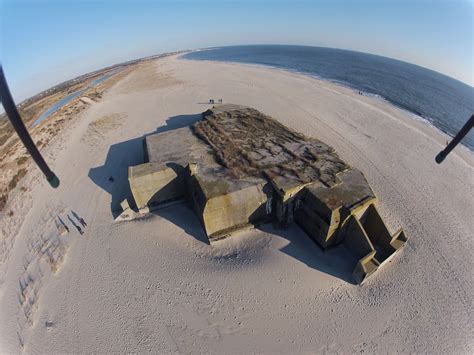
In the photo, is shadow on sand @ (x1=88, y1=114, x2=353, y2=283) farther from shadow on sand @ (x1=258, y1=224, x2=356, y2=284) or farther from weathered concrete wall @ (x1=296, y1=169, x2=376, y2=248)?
weathered concrete wall @ (x1=296, y1=169, x2=376, y2=248)

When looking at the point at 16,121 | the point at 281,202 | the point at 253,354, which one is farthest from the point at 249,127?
the point at 16,121

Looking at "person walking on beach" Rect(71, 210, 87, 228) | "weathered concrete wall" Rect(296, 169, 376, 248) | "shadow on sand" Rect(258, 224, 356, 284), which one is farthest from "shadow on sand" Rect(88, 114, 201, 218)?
"weathered concrete wall" Rect(296, 169, 376, 248)

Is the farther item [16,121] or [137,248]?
[137,248]

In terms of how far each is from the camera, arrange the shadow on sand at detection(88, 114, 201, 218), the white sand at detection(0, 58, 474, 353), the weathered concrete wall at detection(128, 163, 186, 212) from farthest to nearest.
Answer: the shadow on sand at detection(88, 114, 201, 218), the weathered concrete wall at detection(128, 163, 186, 212), the white sand at detection(0, 58, 474, 353)

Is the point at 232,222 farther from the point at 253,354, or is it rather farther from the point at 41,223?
the point at 41,223

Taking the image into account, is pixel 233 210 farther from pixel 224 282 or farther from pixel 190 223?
pixel 224 282

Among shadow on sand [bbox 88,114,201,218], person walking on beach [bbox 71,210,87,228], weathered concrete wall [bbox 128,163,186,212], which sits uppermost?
weathered concrete wall [bbox 128,163,186,212]
